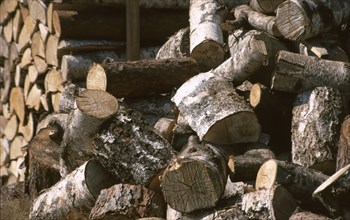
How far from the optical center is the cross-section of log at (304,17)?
6465mm

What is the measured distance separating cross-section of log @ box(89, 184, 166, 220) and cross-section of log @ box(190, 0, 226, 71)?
Answer: 1.77m

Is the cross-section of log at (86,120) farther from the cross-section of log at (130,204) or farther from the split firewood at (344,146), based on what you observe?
the split firewood at (344,146)

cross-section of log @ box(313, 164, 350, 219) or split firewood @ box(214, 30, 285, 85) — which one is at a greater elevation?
split firewood @ box(214, 30, 285, 85)

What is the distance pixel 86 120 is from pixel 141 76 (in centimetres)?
92

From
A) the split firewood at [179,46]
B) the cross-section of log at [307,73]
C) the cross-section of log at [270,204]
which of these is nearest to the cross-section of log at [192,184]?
the cross-section of log at [270,204]

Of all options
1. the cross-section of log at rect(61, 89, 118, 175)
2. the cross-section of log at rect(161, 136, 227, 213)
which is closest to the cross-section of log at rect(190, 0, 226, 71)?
the cross-section of log at rect(61, 89, 118, 175)

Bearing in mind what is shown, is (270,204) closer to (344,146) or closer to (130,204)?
(344,146)

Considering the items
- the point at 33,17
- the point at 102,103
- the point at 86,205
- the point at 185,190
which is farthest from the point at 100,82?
the point at 33,17

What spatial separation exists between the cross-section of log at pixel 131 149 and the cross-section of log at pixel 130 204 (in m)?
0.14

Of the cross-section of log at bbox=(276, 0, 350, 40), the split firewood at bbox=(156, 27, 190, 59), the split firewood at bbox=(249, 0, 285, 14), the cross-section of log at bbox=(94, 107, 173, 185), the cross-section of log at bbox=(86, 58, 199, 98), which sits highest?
the split firewood at bbox=(249, 0, 285, 14)

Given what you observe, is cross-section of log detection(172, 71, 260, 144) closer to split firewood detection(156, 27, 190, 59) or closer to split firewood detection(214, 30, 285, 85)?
split firewood detection(214, 30, 285, 85)

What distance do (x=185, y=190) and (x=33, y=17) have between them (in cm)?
437

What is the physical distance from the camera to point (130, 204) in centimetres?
570

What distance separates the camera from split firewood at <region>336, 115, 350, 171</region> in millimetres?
5309
